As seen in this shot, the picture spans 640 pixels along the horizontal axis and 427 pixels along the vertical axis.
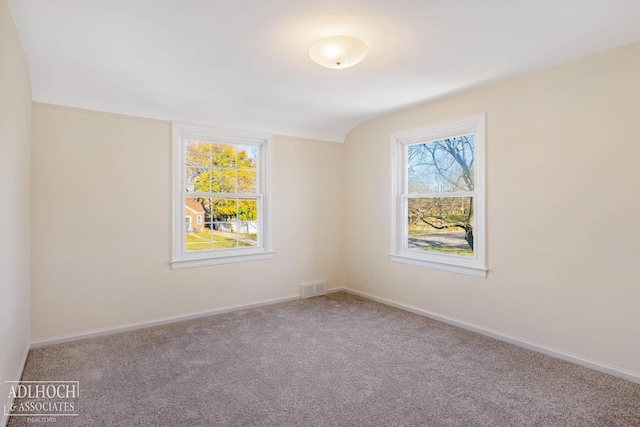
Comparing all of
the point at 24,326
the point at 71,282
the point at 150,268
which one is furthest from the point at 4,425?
the point at 150,268

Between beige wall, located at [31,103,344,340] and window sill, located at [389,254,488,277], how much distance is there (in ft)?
5.65

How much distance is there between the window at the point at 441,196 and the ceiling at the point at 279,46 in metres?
0.48

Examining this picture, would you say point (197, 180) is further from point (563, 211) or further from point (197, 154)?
point (563, 211)

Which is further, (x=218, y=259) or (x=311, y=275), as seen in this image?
(x=311, y=275)

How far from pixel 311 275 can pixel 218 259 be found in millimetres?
1384

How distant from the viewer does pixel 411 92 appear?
3.53 metres

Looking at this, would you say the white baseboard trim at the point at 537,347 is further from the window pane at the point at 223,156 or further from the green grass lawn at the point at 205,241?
the window pane at the point at 223,156

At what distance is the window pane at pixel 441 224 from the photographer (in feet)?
12.3

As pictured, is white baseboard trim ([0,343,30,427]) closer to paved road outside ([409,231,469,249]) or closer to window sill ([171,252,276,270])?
window sill ([171,252,276,270])

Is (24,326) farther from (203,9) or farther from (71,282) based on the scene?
(203,9)

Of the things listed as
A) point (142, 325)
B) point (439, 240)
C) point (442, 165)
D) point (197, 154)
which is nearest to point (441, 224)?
point (439, 240)

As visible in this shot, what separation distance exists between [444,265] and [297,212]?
6.71 ft

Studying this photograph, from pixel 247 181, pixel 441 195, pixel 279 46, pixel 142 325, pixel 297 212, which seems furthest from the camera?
pixel 297 212

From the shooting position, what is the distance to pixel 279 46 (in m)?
2.48
